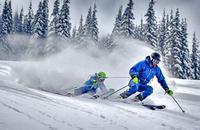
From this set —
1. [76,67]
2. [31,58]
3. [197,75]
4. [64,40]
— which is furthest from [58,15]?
[76,67]

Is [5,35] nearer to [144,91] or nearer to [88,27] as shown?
[88,27]

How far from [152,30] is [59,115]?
131 feet

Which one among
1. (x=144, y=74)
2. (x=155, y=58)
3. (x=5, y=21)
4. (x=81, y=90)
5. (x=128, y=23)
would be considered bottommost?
(x=81, y=90)

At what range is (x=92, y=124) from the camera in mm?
4508

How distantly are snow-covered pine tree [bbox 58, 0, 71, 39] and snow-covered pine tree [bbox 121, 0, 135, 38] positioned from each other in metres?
10.7

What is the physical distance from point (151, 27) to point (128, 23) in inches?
137

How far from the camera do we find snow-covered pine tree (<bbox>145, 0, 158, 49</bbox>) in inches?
1708

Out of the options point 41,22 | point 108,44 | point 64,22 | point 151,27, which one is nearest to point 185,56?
point 151,27

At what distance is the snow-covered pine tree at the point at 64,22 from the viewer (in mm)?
48975

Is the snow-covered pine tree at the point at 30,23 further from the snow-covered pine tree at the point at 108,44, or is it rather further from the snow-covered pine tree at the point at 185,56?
the snow-covered pine tree at the point at 185,56

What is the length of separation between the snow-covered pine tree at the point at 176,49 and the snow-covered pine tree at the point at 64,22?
57.0 feet

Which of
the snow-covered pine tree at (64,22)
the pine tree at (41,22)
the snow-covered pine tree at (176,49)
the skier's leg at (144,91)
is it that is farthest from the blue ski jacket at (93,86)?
the pine tree at (41,22)

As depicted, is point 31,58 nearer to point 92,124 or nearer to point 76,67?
point 76,67

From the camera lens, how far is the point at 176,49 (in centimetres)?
4438
